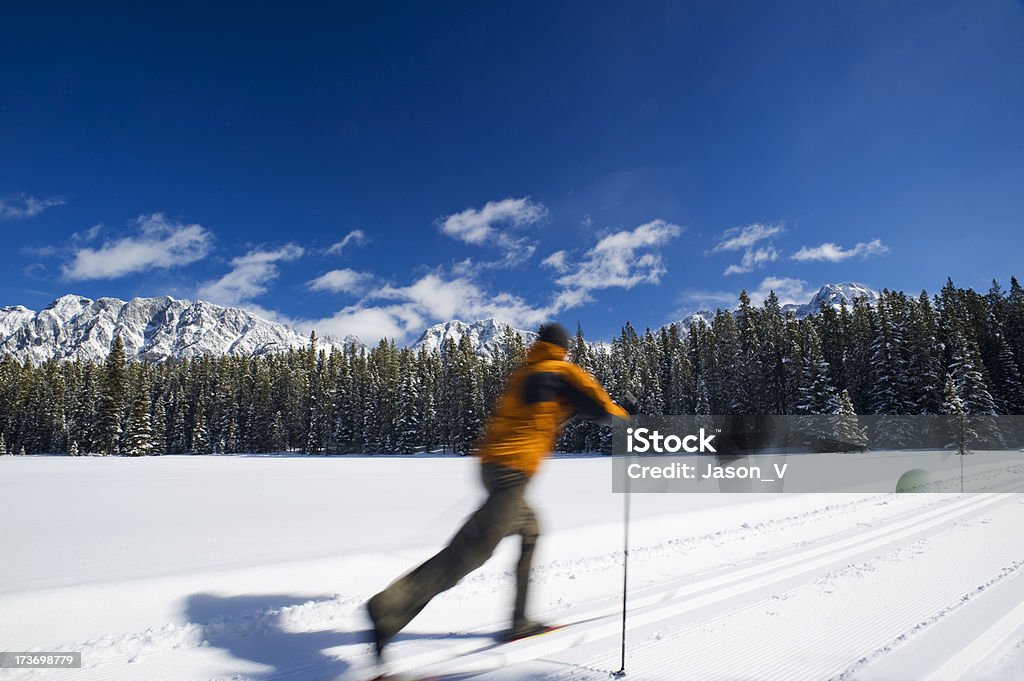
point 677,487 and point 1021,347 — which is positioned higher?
point 1021,347

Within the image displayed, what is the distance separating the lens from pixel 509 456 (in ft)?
9.07

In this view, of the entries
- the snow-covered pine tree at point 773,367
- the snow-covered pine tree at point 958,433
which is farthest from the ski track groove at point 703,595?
the snow-covered pine tree at point 773,367

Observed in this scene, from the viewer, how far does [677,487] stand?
31.4 ft

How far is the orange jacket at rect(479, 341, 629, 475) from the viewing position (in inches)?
110

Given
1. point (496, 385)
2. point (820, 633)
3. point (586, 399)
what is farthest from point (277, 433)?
point (820, 633)

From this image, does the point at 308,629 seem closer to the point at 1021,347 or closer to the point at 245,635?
the point at 245,635

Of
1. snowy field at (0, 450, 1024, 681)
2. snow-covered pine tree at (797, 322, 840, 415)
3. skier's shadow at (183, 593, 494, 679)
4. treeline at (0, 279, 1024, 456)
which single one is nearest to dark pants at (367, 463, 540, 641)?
snowy field at (0, 450, 1024, 681)

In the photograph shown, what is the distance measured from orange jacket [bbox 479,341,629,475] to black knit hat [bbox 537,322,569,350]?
15cm

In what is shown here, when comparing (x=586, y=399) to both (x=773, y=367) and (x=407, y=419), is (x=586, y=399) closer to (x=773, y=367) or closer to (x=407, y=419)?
(x=773, y=367)

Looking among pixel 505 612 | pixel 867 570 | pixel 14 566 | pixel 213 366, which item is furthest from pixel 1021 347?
pixel 213 366

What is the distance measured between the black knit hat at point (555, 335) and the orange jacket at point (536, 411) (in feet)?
0.48

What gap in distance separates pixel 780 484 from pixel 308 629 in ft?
32.7

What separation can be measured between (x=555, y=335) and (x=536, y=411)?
0.50 metres

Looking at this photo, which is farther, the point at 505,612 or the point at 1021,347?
the point at 1021,347
